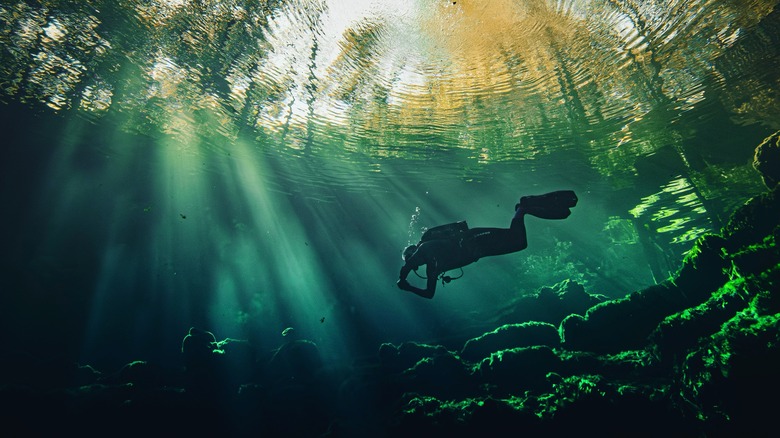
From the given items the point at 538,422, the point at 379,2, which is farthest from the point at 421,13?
the point at 538,422

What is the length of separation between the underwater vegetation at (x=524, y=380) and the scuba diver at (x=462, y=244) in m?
3.34

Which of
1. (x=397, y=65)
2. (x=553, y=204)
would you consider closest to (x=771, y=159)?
(x=553, y=204)

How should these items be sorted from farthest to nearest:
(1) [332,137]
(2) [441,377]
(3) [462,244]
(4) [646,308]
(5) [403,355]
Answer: (1) [332,137], (5) [403,355], (4) [646,308], (2) [441,377], (3) [462,244]

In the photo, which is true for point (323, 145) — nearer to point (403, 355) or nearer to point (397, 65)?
point (397, 65)

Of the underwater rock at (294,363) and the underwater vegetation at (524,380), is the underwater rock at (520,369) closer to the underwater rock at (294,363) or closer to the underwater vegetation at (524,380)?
the underwater vegetation at (524,380)

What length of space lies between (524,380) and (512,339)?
3.18m

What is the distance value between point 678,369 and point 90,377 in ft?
59.9

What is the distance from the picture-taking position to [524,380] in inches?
338

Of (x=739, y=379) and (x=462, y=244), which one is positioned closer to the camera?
(x=739, y=379)

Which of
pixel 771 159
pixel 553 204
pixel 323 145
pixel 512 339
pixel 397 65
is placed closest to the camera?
pixel 553 204

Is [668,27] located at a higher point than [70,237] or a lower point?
higher

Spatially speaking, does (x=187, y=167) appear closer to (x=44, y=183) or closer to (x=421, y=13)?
(x=44, y=183)

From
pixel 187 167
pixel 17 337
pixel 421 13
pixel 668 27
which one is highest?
pixel 668 27

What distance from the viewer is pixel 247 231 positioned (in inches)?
924
